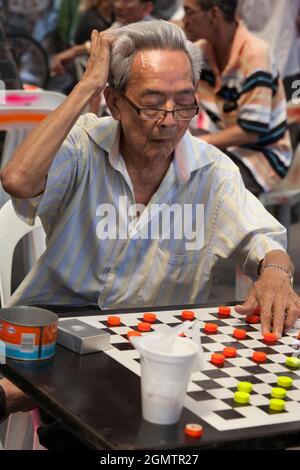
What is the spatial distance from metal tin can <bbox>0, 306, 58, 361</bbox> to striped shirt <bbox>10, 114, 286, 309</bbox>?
2.28ft

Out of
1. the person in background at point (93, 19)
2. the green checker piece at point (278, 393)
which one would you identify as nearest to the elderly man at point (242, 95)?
the person in background at point (93, 19)

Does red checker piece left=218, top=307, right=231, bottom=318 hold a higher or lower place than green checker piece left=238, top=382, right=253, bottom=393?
lower

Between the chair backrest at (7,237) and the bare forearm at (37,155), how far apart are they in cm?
42

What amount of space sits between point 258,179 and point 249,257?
247 cm

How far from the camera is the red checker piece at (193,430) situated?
5.99 ft

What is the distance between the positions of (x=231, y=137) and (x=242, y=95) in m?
0.23

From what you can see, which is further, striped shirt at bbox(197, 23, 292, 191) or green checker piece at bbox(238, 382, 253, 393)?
striped shirt at bbox(197, 23, 292, 191)

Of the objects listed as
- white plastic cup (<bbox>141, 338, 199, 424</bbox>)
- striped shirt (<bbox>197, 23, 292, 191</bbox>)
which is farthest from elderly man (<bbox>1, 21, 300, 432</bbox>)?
striped shirt (<bbox>197, 23, 292, 191</bbox>)

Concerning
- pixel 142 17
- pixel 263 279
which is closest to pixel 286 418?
pixel 263 279

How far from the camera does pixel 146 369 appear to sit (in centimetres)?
187

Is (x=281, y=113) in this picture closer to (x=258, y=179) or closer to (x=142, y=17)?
(x=258, y=179)

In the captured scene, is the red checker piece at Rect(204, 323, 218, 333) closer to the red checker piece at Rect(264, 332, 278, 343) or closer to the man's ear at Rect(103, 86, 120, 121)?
the red checker piece at Rect(264, 332, 278, 343)

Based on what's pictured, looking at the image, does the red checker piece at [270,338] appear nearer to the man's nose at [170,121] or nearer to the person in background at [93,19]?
the man's nose at [170,121]

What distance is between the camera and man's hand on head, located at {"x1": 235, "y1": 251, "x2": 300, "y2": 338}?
2.57 metres
